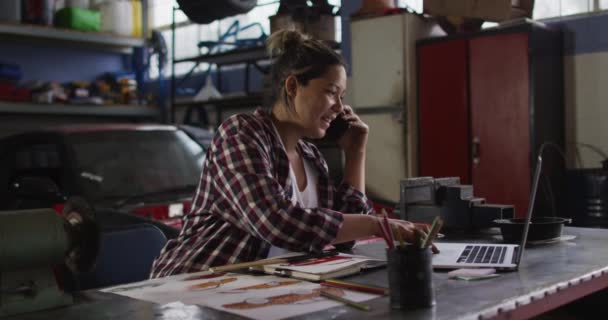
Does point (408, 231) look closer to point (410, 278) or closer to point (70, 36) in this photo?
point (410, 278)

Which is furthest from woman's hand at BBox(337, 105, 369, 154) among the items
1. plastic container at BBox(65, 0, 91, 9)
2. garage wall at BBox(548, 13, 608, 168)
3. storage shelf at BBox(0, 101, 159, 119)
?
plastic container at BBox(65, 0, 91, 9)

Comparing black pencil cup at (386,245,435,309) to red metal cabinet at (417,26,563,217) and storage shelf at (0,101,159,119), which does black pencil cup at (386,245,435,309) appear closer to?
red metal cabinet at (417,26,563,217)

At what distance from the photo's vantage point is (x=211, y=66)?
7.68m

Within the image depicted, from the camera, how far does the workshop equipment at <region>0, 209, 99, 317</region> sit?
3.79ft

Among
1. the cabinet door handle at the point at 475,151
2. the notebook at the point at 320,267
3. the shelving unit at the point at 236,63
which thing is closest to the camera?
the notebook at the point at 320,267

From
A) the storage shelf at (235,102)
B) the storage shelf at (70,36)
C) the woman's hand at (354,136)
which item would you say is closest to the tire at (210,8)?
the storage shelf at (235,102)

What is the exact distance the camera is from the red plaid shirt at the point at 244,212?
1.62 meters

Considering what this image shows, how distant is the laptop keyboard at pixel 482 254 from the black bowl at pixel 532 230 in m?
0.15

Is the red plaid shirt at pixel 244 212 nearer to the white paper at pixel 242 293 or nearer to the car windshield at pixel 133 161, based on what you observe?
the white paper at pixel 242 293

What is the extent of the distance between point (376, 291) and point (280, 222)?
39cm

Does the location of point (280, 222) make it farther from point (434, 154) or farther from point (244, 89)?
point (244, 89)

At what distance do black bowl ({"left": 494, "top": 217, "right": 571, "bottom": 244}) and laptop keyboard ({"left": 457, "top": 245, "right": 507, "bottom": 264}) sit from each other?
0.49ft

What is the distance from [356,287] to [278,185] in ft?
1.44

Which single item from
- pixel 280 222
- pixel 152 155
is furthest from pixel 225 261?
pixel 152 155
